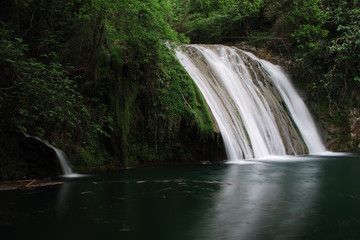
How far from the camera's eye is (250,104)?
11.8 metres

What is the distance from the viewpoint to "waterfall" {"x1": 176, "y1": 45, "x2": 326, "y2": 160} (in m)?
10.1

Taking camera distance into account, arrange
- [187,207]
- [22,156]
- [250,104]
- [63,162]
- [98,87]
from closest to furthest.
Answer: [187,207]
[22,156]
[63,162]
[98,87]
[250,104]

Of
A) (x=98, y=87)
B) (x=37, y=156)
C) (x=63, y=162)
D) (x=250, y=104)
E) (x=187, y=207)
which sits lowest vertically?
(x=187, y=207)

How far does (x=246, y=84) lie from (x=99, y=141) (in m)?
7.00

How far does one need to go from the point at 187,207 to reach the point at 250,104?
783cm

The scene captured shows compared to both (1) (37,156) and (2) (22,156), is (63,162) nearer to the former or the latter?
(1) (37,156)

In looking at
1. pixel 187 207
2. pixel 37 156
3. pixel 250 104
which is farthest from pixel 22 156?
pixel 250 104

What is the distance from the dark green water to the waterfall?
9.97ft

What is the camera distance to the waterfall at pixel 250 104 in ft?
33.1

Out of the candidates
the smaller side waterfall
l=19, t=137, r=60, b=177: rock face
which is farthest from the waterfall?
l=19, t=137, r=60, b=177: rock face

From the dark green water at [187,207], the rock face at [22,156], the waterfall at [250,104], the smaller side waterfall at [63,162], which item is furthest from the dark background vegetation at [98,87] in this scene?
the dark green water at [187,207]

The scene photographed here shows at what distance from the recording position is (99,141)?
780 cm

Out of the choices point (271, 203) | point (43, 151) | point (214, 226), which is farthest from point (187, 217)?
point (43, 151)

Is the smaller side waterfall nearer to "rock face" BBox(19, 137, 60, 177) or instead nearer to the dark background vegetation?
"rock face" BBox(19, 137, 60, 177)
